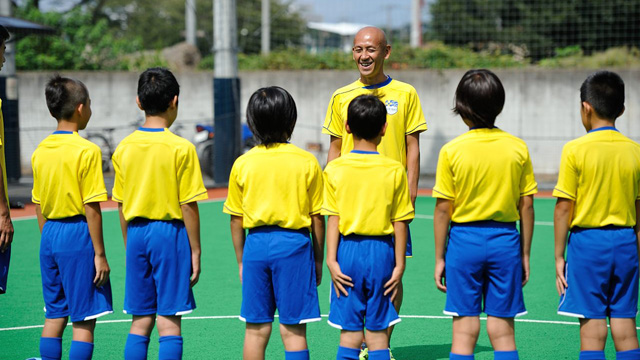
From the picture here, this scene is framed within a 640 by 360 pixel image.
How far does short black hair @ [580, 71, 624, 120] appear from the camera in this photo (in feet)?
13.4

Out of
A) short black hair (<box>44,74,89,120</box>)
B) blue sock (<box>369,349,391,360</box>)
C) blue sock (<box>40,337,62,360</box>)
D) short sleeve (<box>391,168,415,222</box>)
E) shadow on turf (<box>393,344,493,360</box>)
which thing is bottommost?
shadow on turf (<box>393,344,493,360</box>)

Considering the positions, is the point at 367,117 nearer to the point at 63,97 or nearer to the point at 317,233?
the point at 317,233

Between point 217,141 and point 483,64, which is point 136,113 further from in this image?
point 483,64

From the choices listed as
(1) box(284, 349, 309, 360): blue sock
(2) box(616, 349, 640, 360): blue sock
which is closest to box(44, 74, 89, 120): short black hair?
(1) box(284, 349, 309, 360): blue sock

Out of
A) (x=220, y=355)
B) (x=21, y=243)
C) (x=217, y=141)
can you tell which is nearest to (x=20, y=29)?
(x=217, y=141)

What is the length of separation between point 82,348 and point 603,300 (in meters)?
2.75

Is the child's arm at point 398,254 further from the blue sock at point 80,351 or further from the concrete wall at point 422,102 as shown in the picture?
the concrete wall at point 422,102

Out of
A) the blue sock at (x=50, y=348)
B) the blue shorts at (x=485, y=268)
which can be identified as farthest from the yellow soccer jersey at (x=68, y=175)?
the blue shorts at (x=485, y=268)

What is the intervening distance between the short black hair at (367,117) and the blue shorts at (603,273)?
3.79 ft

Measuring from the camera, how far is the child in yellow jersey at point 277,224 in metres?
3.98

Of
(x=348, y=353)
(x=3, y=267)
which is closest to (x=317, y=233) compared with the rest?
(x=348, y=353)

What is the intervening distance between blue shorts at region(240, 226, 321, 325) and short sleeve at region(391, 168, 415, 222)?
46 centimetres

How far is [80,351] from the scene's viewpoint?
4320 mm

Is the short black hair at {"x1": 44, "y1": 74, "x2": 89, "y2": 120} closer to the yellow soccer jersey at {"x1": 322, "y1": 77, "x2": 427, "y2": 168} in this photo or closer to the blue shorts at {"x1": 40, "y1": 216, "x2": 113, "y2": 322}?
the blue shorts at {"x1": 40, "y1": 216, "x2": 113, "y2": 322}
